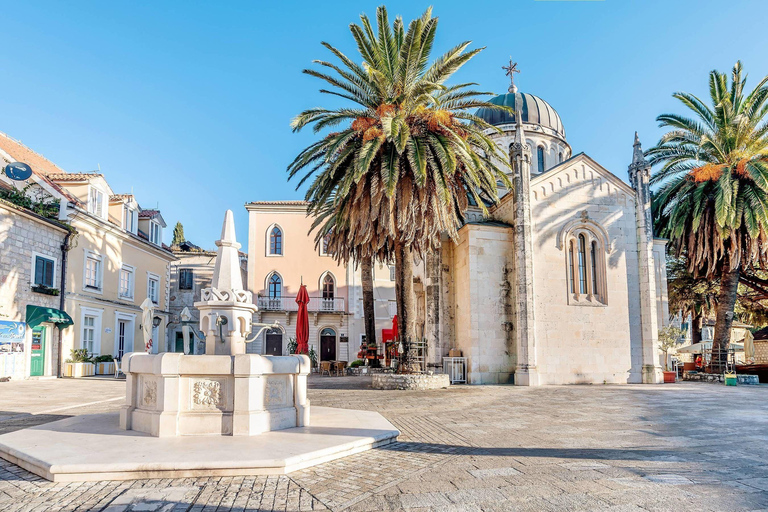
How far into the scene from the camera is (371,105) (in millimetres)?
19172

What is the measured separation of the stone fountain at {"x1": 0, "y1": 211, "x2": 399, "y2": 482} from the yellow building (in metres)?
18.5

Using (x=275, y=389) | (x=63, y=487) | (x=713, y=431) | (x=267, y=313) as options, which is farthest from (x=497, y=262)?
(x=267, y=313)

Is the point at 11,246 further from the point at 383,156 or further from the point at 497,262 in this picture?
the point at 497,262

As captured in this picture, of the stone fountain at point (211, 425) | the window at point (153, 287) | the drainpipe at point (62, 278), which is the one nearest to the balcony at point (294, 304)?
the window at point (153, 287)

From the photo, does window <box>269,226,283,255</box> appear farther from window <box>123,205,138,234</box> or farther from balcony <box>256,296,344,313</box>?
window <box>123,205,138,234</box>

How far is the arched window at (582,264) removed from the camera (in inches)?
891

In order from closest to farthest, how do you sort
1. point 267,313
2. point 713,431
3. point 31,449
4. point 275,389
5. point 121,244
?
point 31,449, point 275,389, point 713,431, point 121,244, point 267,313

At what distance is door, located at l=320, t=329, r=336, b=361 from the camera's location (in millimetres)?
39469

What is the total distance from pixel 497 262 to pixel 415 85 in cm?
802

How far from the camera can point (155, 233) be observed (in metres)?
36.0

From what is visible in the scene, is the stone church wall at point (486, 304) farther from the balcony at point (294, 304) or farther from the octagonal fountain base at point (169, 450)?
the balcony at point (294, 304)

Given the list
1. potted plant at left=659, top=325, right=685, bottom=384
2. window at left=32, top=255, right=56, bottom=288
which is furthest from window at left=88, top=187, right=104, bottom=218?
potted plant at left=659, top=325, right=685, bottom=384

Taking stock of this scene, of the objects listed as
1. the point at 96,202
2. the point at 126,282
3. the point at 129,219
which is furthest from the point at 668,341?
the point at 129,219

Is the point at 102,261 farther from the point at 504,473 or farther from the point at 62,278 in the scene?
the point at 504,473
